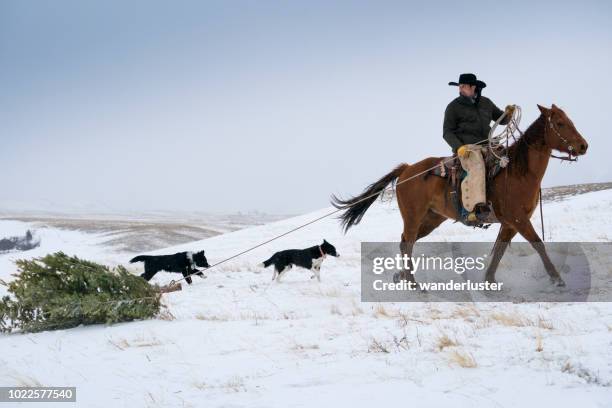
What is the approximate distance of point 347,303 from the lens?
6793 millimetres

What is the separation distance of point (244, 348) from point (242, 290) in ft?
14.8

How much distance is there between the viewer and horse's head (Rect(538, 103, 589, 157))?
6458 millimetres

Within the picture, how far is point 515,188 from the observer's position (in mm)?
6824

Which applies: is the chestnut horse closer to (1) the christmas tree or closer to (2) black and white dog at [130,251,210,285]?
(1) the christmas tree

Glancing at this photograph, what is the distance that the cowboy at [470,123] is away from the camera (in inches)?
285

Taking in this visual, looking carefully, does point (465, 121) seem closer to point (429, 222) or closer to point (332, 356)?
point (429, 222)

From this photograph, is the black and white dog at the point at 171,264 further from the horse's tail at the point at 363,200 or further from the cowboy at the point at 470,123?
the cowboy at the point at 470,123

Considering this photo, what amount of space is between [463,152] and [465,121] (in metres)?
0.88

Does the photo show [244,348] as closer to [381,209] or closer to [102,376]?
[102,376]

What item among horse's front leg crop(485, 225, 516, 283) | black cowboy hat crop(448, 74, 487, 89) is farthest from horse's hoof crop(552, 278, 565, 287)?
black cowboy hat crop(448, 74, 487, 89)

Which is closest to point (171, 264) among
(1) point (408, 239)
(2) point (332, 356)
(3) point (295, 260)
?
(3) point (295, 260)

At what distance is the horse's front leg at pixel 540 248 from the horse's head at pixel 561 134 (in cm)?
123

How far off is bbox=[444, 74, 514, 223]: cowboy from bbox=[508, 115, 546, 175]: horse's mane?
0.47 meters

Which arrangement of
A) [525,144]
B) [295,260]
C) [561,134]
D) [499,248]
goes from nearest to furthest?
1. [561,134]
2. [525,144]
3. [499,248]
4. [295,260]
